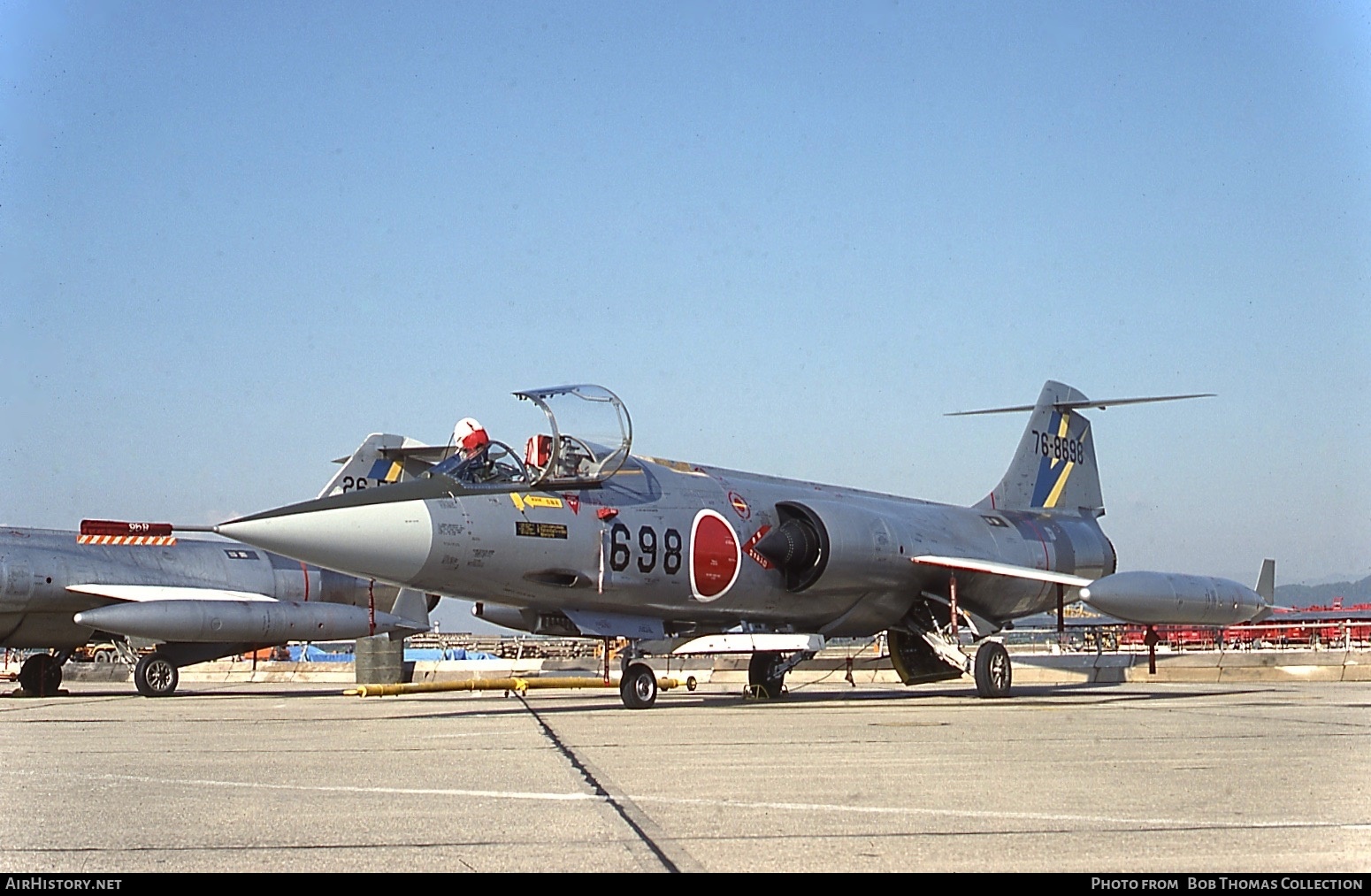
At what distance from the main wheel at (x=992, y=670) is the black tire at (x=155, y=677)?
12.0 meters

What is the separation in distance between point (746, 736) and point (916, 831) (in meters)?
4.62

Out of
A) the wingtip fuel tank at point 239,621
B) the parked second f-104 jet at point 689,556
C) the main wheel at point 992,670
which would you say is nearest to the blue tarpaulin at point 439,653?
the wingtip fuel tank at point 239,621

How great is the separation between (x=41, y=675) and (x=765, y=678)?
12.8 meters

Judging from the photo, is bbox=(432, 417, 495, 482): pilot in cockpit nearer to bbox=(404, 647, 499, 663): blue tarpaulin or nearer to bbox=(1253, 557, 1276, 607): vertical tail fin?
bbox=(1253, 557, 1276, 607): vertical tail fin

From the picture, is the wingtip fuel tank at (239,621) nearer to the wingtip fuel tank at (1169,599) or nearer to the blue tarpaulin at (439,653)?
the wingtip fuel tank at (1169,599)

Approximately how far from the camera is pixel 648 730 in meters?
9.91

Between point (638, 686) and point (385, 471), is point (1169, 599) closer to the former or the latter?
point (638, 686)

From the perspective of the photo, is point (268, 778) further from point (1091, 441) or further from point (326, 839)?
point (1091, 441)

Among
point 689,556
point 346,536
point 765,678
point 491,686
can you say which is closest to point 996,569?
point 765,678

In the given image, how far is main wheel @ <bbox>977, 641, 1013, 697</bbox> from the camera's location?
15.7 metres

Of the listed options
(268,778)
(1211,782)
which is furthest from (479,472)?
(1211,782)

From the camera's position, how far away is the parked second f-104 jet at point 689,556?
1222 cm

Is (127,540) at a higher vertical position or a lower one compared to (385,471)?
Answer: lower

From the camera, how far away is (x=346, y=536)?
11.7 meters
